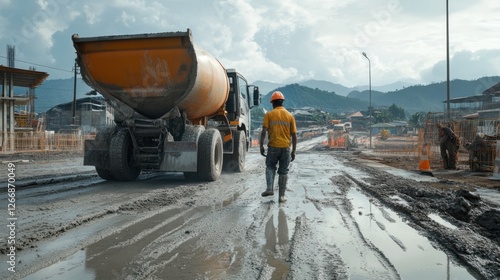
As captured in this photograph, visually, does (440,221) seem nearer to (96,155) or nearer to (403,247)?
(403,247)

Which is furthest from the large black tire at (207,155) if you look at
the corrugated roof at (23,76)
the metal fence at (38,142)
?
the corrugated roof at (23,76)

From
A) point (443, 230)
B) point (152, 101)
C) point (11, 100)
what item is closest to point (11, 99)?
point (11, 100)

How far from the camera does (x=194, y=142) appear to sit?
8.84 meters

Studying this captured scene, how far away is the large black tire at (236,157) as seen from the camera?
481 inches

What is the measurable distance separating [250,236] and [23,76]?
33533mm

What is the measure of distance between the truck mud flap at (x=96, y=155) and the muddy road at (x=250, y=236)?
169cm

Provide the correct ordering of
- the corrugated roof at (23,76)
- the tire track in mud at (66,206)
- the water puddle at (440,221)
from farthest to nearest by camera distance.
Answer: the corrugated roof at (23,76)
the water puddle at (440,221)
the tire track in mud at (66,206)

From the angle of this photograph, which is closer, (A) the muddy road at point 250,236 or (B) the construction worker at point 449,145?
(A) the muddy road at point 250,236

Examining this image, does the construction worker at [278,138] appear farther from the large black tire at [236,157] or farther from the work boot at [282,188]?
the large black tire at [236,157]

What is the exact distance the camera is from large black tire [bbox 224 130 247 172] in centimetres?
1222

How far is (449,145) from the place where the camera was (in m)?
14.6

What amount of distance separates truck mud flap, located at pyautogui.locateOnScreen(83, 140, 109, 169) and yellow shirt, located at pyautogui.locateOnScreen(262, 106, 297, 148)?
4.35 m

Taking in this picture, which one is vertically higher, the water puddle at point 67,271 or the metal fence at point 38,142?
the metal fence at point 38,142

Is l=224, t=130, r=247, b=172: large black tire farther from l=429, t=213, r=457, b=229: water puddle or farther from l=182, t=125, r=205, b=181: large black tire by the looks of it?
l=429, t=213, r=457, b=229: water puddle
